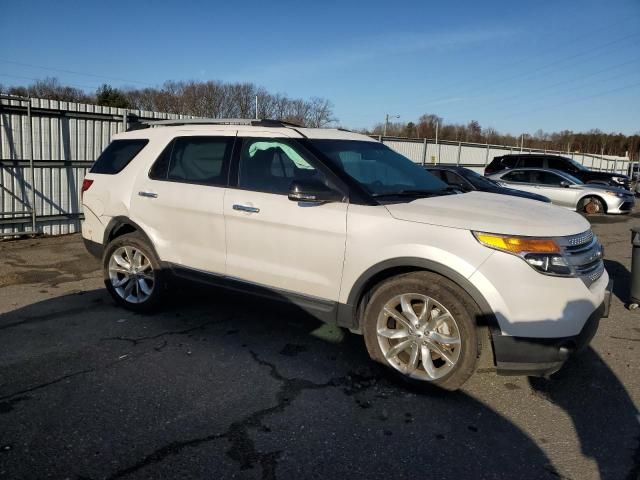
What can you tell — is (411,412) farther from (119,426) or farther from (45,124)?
(45,124)

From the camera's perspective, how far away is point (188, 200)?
4434 millimetres

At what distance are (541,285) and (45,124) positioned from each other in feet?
29.8

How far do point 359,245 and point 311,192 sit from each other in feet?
1.69

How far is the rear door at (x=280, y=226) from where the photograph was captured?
3.67 metres

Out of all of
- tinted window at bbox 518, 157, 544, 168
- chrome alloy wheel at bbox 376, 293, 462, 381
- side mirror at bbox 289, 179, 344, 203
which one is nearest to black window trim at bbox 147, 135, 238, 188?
side mirror at bbox 289, 179, 344, 203

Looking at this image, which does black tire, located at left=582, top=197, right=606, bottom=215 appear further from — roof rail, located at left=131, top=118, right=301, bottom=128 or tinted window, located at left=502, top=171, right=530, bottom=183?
roof rail, located at left=131, top=118, right=301, bottom=128

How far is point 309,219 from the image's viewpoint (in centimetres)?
372

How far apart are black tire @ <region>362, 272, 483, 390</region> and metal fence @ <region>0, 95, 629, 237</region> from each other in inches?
294

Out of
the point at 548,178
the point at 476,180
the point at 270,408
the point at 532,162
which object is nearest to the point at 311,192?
the point at 270,408

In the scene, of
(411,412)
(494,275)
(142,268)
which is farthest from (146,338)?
(494,275)

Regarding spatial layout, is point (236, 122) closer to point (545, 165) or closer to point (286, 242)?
point (286, 242)

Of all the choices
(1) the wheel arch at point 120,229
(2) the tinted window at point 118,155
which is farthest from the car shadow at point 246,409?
(2) the tinted window at point 118,155

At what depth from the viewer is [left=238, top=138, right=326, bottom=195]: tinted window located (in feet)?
13.0

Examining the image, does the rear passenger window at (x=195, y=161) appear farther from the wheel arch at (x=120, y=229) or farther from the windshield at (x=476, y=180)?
the windshield at (x=476, y=180)
